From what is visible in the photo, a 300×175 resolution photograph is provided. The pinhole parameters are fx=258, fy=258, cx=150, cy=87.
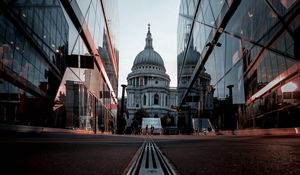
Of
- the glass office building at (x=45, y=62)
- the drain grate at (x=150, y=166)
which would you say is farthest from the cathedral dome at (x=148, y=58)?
the drain grate at (x=150, y=166)

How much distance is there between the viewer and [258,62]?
7.32m

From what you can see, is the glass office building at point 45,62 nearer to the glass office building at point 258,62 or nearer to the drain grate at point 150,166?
the drain grate at point 150,166

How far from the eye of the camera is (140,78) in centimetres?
11988

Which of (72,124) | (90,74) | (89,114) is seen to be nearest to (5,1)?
(72,124)

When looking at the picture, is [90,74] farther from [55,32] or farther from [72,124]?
[55,32]

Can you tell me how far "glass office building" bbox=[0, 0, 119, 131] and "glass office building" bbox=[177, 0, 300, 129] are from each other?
665cm

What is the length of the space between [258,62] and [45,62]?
8.28 meters

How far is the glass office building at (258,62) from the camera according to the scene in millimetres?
5426

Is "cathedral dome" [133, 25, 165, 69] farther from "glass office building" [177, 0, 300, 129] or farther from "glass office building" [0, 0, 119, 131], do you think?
"glass office building" [177, 0, 300, 129]

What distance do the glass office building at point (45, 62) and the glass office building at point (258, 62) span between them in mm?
6645

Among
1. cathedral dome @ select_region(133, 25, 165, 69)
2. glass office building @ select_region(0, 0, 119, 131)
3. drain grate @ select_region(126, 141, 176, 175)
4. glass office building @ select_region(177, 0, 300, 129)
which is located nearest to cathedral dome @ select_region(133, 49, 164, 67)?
cathedral dome @ select_region(133, 25, 165, 69)

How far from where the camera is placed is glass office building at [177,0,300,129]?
543cm

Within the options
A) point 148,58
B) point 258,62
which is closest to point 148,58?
point 148,58

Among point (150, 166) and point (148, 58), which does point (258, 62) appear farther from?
point (148, 58)
